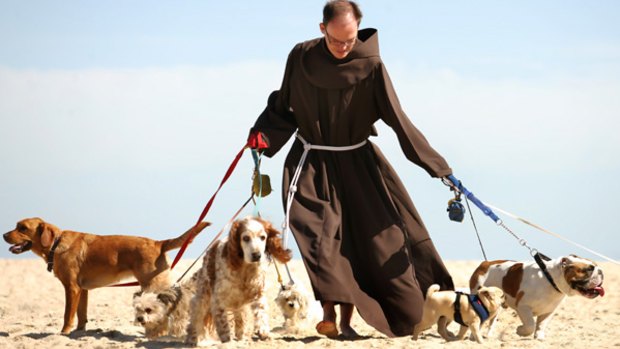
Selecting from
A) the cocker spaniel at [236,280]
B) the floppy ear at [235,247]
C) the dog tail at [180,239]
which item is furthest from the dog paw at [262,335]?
the dog tail at [180,239]

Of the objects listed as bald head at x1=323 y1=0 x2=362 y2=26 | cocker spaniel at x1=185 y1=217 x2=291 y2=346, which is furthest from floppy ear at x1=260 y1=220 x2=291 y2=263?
bald head at x1=323 y1=0 x2=362 y2=26

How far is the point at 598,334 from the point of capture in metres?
9.43

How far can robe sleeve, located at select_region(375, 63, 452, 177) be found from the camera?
8.33 m

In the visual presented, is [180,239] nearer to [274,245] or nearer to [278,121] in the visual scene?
[278,121]

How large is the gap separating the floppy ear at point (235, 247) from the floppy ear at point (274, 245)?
0.86 feet

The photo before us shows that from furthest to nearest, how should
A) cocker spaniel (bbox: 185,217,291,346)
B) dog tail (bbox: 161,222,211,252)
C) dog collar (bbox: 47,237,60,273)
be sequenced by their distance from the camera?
dog collar (bbox: 47,237,60,273) < dog tail (bbox: 161,222,211,252) < cocker spaniel (bbox: 185,217,291,346)

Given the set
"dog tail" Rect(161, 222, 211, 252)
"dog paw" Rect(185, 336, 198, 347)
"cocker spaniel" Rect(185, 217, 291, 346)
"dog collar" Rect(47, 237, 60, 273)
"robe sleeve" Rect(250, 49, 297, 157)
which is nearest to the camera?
"cocker spaniel" Rect(185, 217, 291, 346)

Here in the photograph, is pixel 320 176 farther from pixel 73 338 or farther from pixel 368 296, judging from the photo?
pixel 73 338

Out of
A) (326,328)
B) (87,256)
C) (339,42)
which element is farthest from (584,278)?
(87,256)

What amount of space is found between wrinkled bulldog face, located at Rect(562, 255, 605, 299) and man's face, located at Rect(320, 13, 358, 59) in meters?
2.71

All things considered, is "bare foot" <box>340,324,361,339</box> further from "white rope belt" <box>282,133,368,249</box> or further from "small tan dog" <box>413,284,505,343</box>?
"white rope belt" <box>282,133,368,249</box>

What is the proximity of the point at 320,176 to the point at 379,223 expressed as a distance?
664mm

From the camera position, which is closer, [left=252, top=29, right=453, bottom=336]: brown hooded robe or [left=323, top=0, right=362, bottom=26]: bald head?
[left=323, top=0, right=362, bottom=26]: bald head

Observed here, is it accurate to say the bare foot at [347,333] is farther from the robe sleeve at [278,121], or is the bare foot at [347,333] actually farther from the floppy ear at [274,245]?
the robe sleeve at [278,121]
